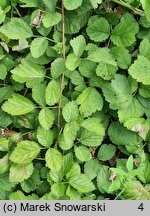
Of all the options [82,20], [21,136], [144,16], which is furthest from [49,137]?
[144,16]

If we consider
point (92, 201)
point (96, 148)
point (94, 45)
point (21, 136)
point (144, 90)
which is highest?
point (94, 45)

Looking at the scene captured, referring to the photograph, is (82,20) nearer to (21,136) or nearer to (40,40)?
(40,40)

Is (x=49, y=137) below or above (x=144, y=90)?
below

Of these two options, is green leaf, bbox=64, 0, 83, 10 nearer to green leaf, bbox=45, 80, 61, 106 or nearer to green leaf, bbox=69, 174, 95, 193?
green leaf, bbox=45, 80, 61, 106

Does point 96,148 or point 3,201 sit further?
point 96,148

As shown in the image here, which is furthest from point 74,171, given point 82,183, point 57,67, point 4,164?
point 57,67

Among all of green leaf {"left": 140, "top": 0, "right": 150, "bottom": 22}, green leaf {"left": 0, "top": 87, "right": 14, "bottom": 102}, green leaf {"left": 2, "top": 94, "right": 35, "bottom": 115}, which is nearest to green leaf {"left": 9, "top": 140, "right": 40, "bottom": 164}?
green leaf {"left": 2, "top": 94, "right": 35, "bottom": 115}
